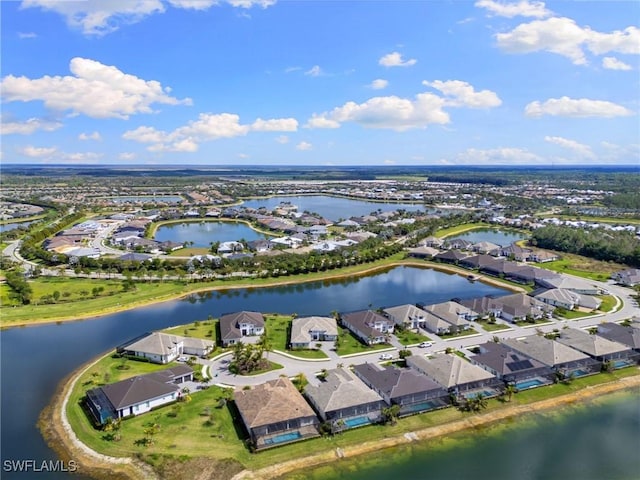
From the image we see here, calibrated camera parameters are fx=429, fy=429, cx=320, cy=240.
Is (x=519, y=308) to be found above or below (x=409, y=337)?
above

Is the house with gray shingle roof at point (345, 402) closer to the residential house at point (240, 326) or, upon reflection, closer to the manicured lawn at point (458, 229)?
the residential house at point (240, 326)

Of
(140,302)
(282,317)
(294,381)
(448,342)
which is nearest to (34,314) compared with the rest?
(140,302)

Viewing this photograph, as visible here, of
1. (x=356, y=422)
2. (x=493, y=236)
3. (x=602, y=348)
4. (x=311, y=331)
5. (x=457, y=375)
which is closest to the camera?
(x=356, y=422)

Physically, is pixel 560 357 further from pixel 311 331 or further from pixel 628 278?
pixel 628 278

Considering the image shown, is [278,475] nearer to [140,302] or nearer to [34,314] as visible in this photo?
[140,302]

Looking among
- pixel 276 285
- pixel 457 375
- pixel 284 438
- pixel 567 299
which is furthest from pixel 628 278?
pixel 284 438

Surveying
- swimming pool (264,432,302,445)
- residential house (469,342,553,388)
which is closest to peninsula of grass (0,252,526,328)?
residential house (469,342,553,388)
